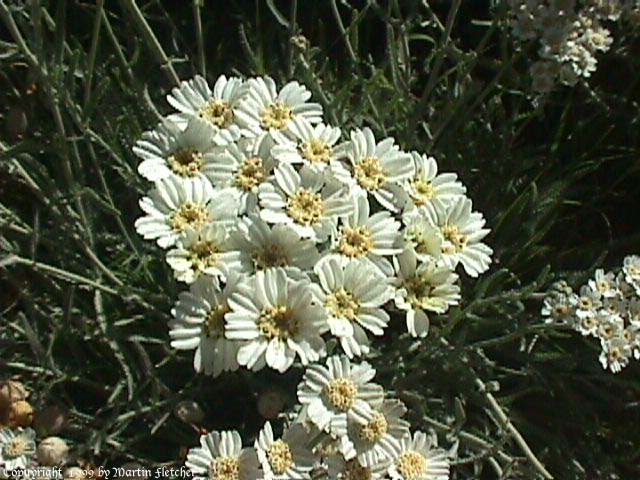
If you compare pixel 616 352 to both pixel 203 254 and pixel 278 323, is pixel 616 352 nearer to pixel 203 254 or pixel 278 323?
pixel 278 323

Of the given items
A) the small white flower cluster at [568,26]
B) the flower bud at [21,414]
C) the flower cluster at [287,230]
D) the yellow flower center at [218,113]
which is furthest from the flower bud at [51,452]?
the small white flower cluster at [568,26]

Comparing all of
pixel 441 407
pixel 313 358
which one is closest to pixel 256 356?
pixel 313 358

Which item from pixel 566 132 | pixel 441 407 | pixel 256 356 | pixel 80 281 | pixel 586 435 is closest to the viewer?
pixel 256 356

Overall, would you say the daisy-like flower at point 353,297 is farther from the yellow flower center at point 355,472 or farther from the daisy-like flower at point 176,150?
the daisy-like flower at point 176,150

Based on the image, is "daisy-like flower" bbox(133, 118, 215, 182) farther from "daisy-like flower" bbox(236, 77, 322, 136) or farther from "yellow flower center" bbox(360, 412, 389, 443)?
"yellow flower center" bbox(360, 412, 389, 443)

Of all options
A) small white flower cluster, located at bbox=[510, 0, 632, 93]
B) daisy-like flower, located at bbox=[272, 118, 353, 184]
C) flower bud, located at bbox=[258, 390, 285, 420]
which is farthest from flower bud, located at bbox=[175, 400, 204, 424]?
small white flower cluster, located at bbox=[510, 0, 632, 93]

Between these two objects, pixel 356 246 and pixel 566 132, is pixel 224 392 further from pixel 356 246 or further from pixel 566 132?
pixel 566 132
